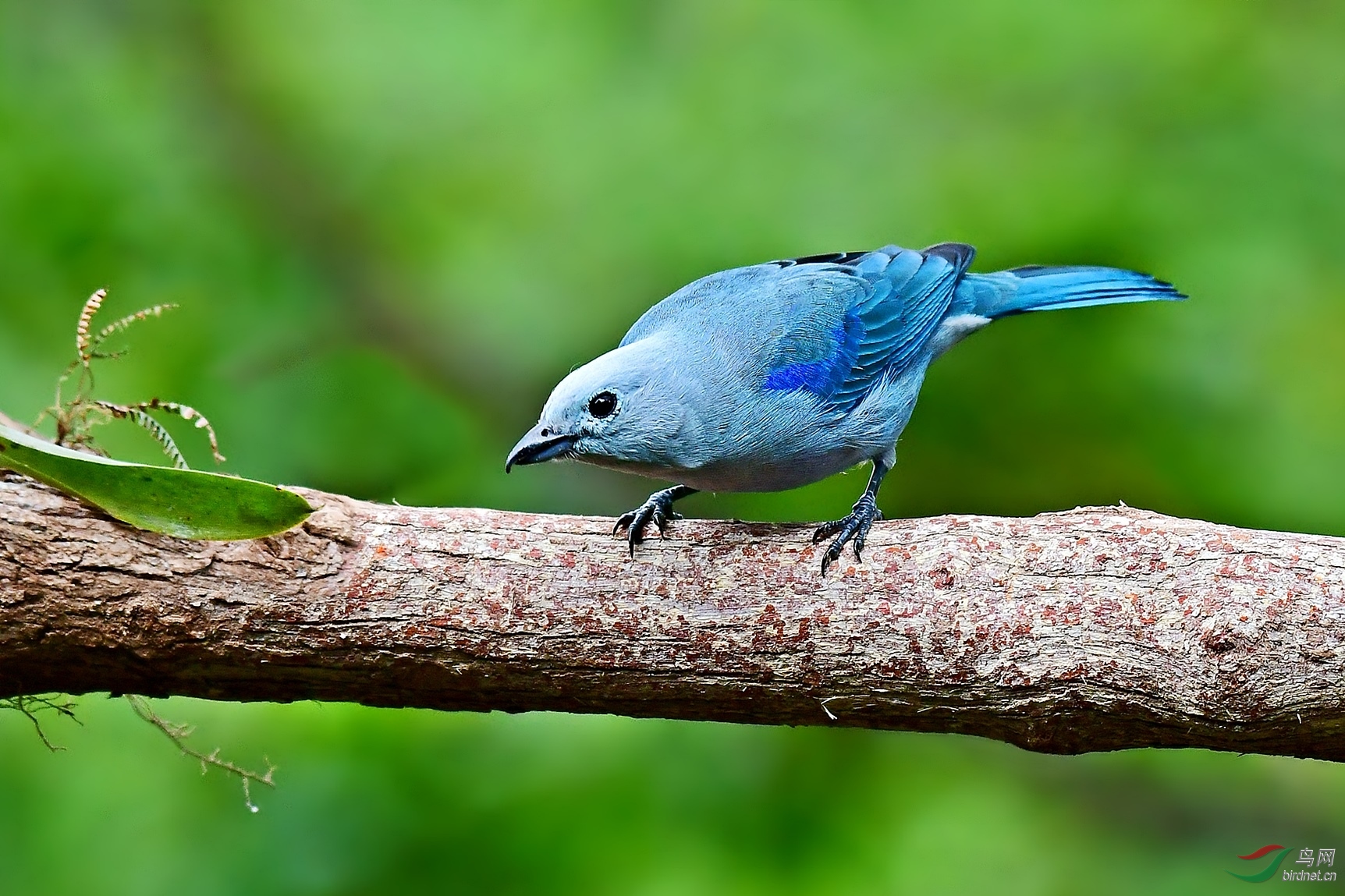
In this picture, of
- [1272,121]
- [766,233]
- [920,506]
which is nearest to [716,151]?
[766,233]

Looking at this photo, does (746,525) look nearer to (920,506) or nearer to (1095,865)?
(920,506)

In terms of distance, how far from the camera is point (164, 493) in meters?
2.61

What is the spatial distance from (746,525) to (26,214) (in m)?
3.36

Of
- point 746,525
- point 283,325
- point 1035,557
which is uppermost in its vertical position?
point 283,325

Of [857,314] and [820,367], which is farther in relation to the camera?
[857,314]

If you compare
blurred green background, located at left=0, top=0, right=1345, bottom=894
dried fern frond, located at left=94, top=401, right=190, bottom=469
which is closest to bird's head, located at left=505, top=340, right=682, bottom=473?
dried fern frond, located at left=94, top=401, right=190, bottom=469

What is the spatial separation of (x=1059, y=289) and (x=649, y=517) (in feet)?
5.98

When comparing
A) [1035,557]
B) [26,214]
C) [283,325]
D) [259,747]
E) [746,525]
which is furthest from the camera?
[283,325]

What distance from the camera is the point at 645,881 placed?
12.8ft

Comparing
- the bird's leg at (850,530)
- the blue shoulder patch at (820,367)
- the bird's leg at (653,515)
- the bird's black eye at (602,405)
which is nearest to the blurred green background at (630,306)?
the bird's leg at (653,515)

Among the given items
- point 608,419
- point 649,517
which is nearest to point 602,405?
point 608,419

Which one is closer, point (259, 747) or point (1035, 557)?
point (1035, 557)

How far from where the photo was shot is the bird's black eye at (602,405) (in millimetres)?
3098

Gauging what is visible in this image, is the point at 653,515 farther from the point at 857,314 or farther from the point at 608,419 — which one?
the point at 857,314
